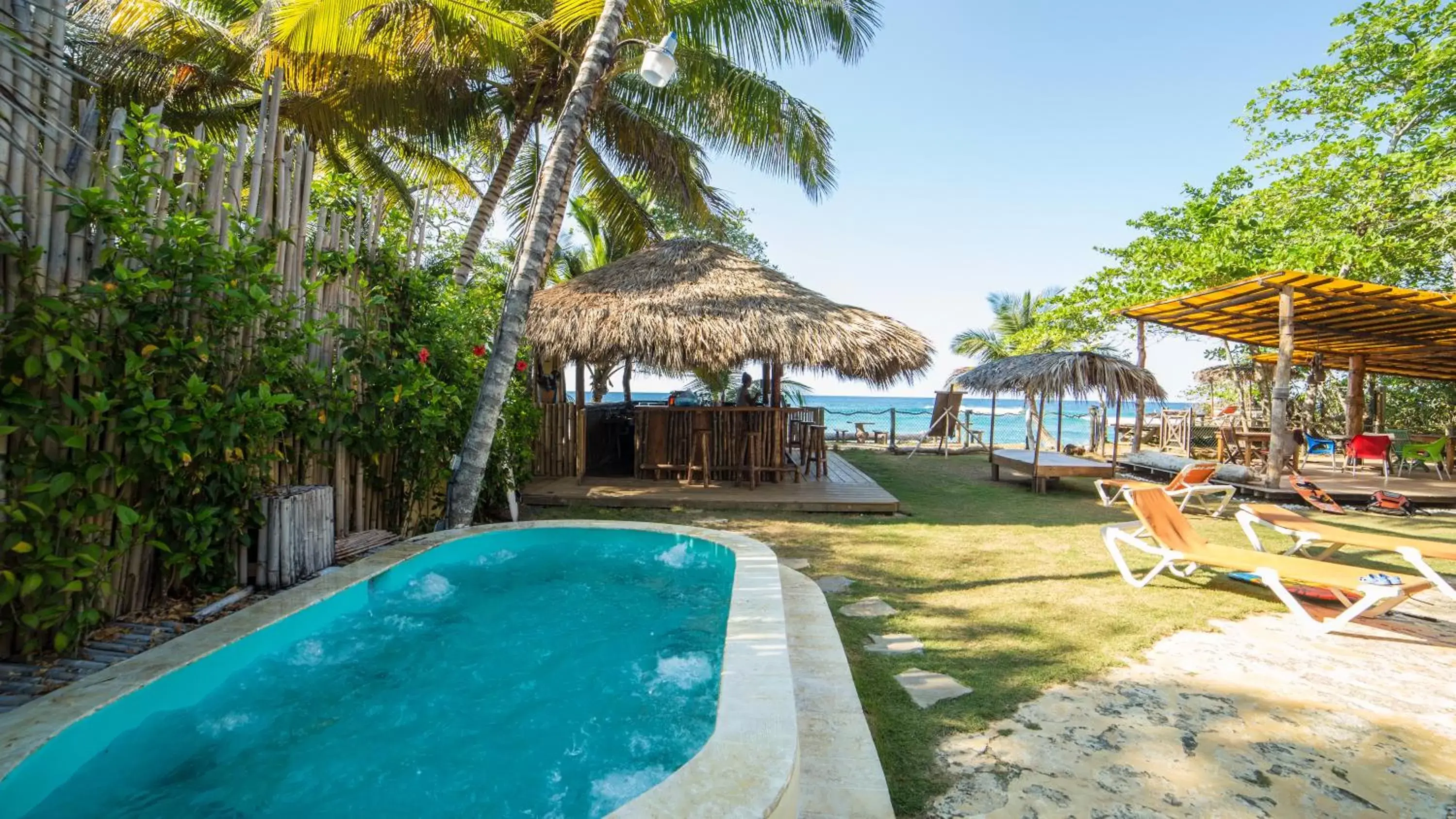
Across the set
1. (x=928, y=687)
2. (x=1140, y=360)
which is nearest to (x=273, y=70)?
(x=928, y=687)

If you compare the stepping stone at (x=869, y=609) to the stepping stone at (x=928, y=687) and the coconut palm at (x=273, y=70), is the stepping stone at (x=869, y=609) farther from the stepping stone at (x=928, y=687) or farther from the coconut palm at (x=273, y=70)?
the coconut palm at (x=273, y=70)

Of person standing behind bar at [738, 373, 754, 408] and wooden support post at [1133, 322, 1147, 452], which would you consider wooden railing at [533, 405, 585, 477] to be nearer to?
person standing behind bar at [738, 373, 754, 408]

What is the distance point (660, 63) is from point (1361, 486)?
11.8m

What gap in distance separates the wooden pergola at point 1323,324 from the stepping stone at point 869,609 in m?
7.12

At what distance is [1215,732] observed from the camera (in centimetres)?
243

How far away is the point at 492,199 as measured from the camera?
780 cm

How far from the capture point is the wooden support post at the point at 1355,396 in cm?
1189

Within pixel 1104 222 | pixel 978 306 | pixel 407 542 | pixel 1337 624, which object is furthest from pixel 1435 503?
pixel 978 306

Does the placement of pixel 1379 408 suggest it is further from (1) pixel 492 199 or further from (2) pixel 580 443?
(1) pixel 492 199

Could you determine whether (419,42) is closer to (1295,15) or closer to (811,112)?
(811,112)

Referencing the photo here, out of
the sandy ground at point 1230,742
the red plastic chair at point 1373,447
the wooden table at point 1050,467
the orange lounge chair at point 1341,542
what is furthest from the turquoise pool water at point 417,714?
the red plastic chair at point 1373,447

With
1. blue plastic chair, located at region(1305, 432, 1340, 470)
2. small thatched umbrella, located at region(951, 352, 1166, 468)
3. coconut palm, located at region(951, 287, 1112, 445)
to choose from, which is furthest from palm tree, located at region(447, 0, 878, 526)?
coconut palm, located at region(951, 287, 1112, 445)

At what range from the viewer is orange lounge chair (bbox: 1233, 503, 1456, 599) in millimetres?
3947

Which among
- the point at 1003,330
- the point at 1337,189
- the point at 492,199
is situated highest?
the point at 1337,189
